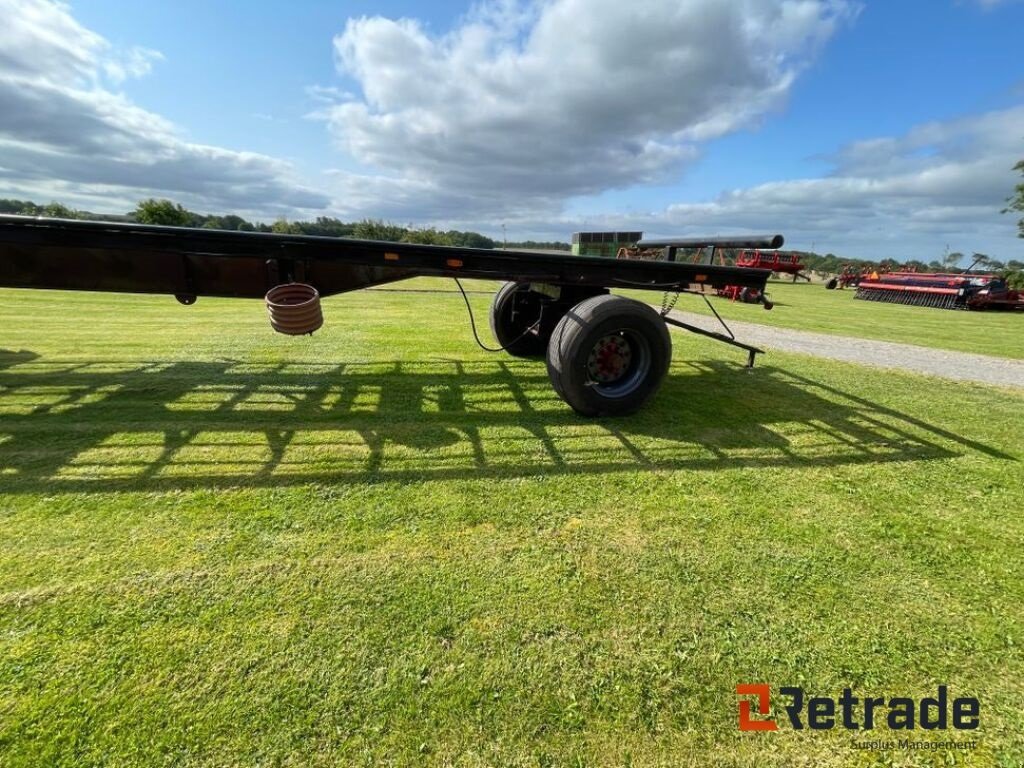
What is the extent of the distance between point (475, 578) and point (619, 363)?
2808 mm

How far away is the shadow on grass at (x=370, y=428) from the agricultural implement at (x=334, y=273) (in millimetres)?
553

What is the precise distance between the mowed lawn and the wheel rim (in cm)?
38

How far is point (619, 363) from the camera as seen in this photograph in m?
4.41

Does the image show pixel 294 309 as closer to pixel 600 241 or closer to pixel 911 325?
pixel 911 325

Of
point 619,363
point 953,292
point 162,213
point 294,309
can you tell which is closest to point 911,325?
point 953,292

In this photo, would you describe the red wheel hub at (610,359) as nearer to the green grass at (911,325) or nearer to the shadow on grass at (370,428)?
the shadow on grass at (370,428)

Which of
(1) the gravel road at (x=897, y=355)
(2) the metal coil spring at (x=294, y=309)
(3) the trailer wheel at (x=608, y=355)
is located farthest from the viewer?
(1) the gravel road at (x=897, y=355)

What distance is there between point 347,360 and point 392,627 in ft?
15.0

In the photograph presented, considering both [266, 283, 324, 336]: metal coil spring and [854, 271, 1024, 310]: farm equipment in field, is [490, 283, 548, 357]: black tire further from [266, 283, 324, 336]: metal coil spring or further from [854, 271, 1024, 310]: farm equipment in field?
[854, 271, 1024, 310]: farm equipment in field

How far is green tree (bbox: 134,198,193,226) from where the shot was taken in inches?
2030

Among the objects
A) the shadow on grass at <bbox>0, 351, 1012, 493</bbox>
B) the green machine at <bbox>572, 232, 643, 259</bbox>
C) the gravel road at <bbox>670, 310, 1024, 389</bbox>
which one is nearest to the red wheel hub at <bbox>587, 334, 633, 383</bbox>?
the shadow on grass at <bbox>0, 351, 1012, 493</bbox>

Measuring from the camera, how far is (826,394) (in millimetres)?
5434

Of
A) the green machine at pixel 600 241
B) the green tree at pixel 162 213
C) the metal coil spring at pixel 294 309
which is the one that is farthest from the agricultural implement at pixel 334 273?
the green tree at pixel 162 213

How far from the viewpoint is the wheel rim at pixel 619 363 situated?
Result: 170 inches
